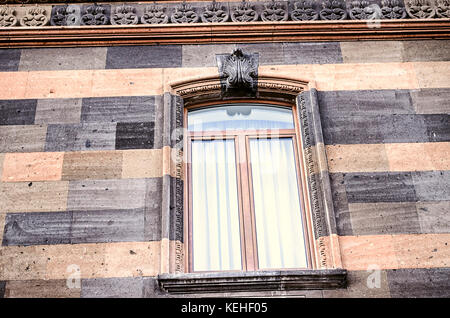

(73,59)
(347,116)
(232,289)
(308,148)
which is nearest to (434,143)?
(347,116)

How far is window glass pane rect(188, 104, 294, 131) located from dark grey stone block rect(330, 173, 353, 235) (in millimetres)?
993

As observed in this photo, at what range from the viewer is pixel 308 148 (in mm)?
6141

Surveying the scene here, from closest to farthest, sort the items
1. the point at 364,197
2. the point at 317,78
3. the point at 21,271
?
the point at 21,271, the point at 364,197, the point at 317,78

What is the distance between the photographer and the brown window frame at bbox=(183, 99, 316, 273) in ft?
18.9

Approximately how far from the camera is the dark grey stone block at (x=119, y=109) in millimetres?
6315

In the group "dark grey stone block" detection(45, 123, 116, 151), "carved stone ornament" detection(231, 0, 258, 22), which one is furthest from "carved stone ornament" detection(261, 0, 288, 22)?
"dark grey stone block" detection(45, 123, 116, 151)

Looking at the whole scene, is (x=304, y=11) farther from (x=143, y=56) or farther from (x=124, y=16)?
(x=124, y=16)

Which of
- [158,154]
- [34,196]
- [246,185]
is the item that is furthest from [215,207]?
[34,196]

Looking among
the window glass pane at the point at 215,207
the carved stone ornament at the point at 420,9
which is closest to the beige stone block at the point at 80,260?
the window glass pane at the point at 215,207

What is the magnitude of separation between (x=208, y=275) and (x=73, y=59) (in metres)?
3.36

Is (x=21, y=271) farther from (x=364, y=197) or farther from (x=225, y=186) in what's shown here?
(x=364, y=197)

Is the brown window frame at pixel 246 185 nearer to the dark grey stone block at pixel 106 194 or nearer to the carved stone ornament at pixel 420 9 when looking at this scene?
the dark grey stone block at pixel 106 194

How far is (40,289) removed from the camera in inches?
209

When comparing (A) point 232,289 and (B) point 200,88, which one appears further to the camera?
(B) point 200,88
